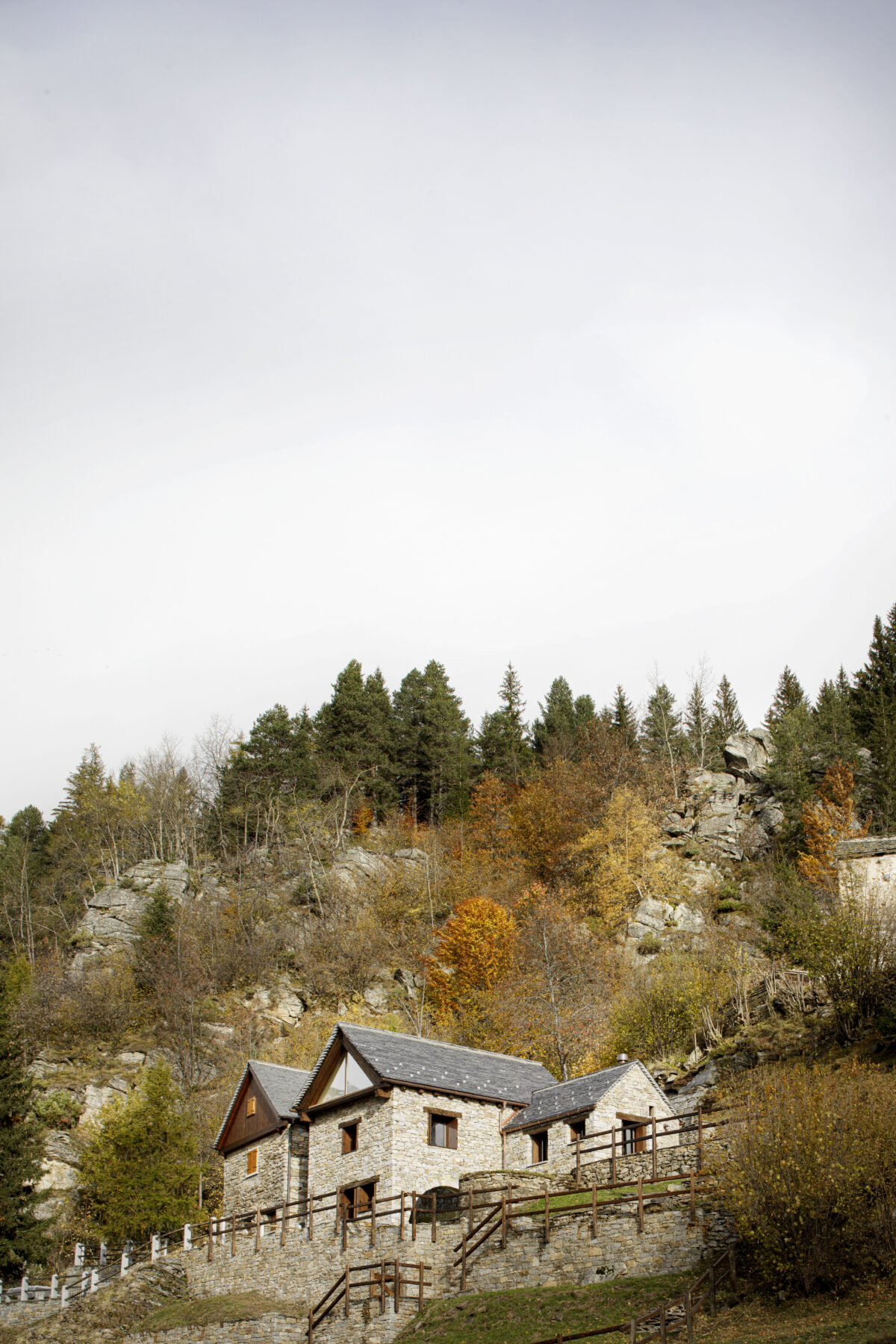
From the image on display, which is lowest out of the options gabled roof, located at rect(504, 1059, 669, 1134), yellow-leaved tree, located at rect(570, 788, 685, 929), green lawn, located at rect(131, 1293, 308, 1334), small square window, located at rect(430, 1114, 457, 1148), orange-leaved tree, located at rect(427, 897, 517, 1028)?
green lawn, located at rect(131, 1293, 308, 1334)

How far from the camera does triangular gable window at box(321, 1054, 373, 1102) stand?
105 ft

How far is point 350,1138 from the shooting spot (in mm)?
32000

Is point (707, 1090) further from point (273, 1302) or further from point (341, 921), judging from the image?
point (341, 921)

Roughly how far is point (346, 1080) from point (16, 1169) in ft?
37.0

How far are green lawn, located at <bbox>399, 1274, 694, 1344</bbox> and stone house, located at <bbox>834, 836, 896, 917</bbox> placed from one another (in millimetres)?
20726

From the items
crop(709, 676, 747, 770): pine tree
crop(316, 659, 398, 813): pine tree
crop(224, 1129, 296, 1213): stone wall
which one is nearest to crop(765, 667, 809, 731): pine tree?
crop(709, 676, 747, 770): pine tree

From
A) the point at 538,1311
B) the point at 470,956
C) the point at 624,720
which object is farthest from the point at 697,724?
the point at 538,1311

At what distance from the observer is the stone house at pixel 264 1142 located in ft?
114

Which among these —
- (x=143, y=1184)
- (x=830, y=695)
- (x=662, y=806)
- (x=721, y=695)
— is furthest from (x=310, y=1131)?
(x=721, y=695)

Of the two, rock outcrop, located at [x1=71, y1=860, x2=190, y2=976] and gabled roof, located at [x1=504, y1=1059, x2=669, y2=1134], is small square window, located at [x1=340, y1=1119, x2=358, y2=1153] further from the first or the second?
rock outcrop, located at [x1=71, y1=860, x2=190, y2=976]

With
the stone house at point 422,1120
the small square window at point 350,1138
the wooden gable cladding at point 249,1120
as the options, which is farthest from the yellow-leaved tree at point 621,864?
the small square window at point 350,1138

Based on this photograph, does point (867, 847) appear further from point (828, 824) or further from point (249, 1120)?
point (249, 1120)

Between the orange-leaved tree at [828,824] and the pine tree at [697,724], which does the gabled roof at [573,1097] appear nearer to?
the orange-leaved tree at [828,824]

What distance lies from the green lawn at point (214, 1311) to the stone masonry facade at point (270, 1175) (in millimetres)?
4858
